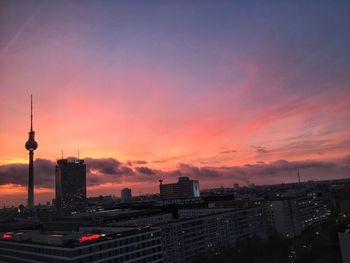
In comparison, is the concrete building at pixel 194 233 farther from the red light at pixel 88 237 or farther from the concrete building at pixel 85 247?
the red light at pixel 88 237

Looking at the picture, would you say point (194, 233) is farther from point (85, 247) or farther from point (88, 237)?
point (85, 247)

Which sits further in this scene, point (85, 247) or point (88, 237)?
point (88, 237)

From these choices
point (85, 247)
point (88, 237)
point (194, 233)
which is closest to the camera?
point (85, 247)

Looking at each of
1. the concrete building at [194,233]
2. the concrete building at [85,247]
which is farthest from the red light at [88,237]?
the concrete building at [194,233]

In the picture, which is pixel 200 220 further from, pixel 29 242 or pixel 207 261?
pixel 29 242

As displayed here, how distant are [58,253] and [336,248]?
11721 cm

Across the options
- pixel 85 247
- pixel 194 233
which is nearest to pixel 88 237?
pixel 85 247

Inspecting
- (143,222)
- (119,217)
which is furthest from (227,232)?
(119,217)

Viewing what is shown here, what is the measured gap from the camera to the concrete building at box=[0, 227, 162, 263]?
3907 inches

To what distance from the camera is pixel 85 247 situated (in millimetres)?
99312

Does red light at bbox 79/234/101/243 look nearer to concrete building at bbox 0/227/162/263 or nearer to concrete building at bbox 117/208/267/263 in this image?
concrete building at bbox 0/227/162/263

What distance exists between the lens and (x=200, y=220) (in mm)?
175500

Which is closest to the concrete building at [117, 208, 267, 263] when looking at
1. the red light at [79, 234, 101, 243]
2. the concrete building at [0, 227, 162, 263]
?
the concrete building at [0, 227, 162, 263]

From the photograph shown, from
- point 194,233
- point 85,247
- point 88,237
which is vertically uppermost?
point 88,237
